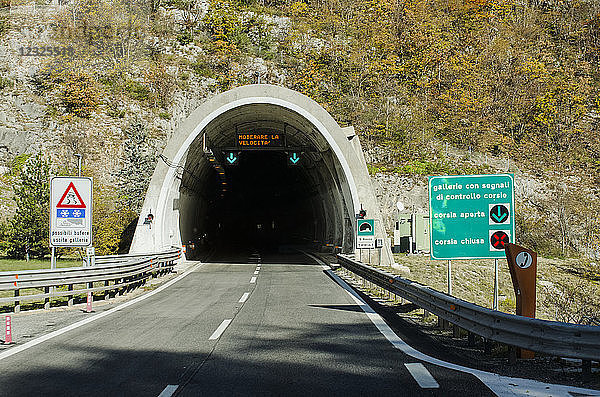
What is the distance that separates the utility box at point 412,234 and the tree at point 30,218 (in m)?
23.4

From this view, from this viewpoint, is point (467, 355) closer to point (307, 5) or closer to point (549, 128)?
point (549, 128)

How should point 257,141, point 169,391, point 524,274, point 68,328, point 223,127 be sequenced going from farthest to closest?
point 257,141
point 223,127
point 68,328
point 524,274
point 169,391

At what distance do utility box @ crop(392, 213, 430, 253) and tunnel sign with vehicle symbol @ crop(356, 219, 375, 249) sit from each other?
14.7m

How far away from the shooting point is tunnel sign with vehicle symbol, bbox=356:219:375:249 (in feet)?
78.2

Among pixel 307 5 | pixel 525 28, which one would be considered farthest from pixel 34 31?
pixel 525 28

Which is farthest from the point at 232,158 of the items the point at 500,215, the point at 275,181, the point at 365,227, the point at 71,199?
the point at 275,181

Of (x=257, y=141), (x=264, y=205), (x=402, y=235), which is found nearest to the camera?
(x=257, y=141)

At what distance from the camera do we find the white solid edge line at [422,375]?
19.6 feet

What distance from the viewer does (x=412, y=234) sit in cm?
3903

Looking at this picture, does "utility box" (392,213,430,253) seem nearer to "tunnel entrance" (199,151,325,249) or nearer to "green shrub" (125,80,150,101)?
"tunnel entrance" (199,151,325,249)

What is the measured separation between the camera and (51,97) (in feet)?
222

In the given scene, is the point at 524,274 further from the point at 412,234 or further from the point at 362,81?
the point at 362,81

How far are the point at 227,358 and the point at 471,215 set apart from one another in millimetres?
5227

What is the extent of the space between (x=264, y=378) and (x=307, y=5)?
A: 83849 mm
